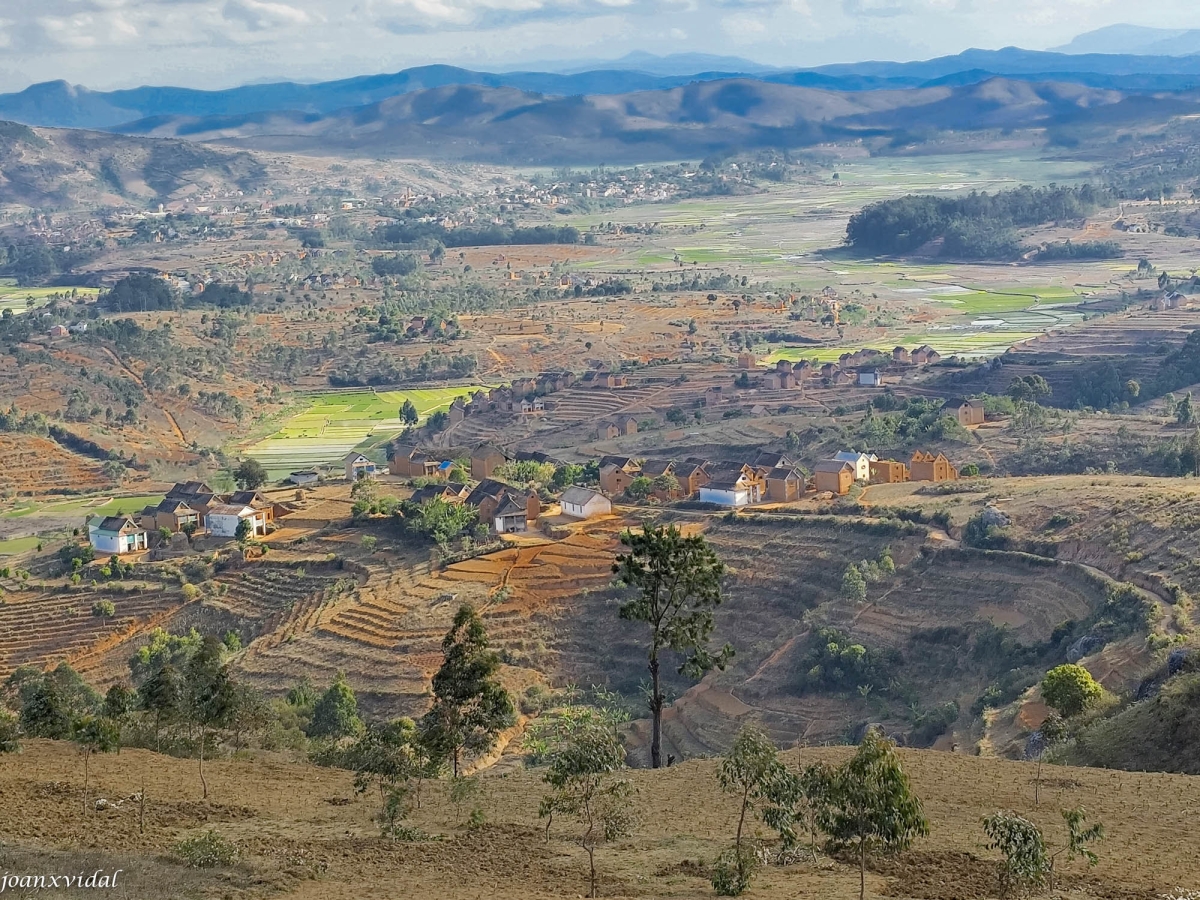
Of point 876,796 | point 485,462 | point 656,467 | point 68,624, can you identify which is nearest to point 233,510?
point 68,624

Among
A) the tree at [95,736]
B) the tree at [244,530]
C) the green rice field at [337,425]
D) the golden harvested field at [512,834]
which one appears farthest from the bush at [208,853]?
the green rice field at [337,425]

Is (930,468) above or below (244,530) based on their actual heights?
above

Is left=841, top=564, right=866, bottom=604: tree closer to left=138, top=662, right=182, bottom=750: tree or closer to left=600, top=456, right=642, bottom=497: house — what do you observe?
left=600, top=456, right=642, bottom=497: house

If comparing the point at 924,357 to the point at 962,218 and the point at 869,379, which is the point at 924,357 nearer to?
the point at 869,379

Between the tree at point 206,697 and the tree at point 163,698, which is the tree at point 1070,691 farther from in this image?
the tree at point 163,698

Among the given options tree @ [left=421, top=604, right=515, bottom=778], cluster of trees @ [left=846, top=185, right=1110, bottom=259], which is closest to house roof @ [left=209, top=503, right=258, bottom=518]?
tree @ [left=421, top=604, right=515, bottom=778]
